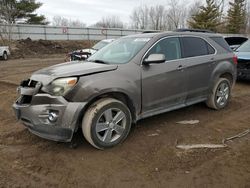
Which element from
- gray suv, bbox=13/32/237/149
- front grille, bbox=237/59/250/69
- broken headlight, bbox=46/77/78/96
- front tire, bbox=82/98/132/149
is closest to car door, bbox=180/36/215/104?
gray suv, bbox=13/32/237/149

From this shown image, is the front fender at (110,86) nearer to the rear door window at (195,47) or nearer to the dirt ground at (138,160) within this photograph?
the dirt ground at (138,160)

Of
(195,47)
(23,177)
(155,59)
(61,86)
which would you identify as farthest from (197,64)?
(23,177)

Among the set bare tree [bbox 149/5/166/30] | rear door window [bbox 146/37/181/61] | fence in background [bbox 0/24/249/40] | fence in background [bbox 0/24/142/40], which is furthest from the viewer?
bare tree [bbox 149/5/166/30]

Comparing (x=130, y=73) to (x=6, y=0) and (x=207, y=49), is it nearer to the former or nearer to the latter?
(x=207, y=49)

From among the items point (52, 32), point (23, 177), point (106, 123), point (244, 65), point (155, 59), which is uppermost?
point (52, 32)

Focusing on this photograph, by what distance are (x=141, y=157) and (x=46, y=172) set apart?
1267 mm

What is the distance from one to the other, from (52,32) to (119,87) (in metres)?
32.1

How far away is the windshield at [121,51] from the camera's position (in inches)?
175

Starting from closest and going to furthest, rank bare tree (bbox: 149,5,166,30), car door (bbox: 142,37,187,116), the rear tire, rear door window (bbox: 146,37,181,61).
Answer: car door (bbox: 142,37,187,116) < rear door window (bbox: 146,37,181,61) < the rear tire < bare tree (bbox: 149,5,166,30)

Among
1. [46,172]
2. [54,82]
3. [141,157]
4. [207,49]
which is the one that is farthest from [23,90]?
[207,49]

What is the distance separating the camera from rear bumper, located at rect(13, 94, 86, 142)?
3578mm

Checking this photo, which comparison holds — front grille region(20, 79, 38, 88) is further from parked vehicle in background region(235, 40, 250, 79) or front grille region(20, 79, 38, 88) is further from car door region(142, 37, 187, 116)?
parked vehicle in background region(235, 40, 250, 79)

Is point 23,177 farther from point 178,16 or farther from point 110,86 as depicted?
point 178,16

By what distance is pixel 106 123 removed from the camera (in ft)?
12.7
